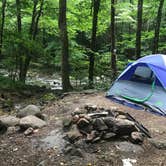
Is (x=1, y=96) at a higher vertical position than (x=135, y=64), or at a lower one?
lower

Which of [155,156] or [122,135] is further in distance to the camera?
[122,135]

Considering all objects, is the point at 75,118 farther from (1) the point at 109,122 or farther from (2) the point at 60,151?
(2) the point at 60,151

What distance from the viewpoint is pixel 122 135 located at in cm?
698

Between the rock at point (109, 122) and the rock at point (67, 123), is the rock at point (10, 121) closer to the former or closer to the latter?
the rock at point (67, 123)

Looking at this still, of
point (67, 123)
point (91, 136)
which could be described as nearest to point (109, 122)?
point (91, 136)

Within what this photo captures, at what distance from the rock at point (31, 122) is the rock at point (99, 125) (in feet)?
4.88

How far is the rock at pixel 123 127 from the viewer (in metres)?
6.93

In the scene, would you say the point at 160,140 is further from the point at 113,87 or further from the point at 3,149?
the point at 113,87

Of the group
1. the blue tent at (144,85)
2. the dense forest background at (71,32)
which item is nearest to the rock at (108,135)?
the blue tent at (144,85)

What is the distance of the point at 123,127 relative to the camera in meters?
6.95

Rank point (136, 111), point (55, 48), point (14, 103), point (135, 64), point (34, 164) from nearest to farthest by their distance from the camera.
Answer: point (34, 164), point (136, 111), point (135, 64), point (14, 103), point (55, 48)

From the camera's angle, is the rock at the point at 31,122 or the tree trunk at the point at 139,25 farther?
the tree trunk at the point at 139,25

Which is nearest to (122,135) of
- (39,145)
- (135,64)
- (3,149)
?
(39,145)

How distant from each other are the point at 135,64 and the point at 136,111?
1.82 m
